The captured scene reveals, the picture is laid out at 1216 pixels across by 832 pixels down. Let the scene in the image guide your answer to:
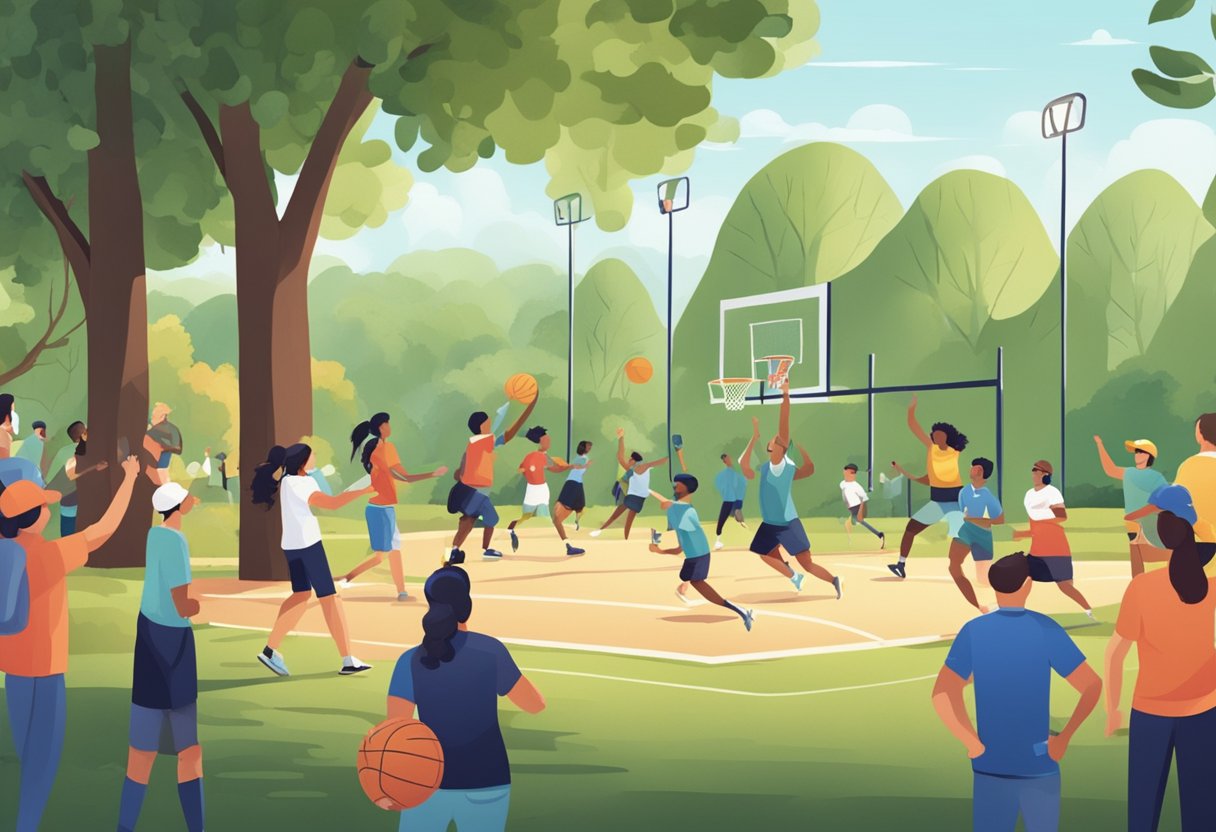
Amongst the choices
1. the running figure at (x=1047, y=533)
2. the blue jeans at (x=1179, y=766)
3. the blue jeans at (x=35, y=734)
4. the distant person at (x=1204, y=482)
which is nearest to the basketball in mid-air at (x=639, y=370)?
the running figure at (x=1047, y=533)

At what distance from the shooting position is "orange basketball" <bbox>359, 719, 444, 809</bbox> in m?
5.01

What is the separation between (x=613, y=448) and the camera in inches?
2281

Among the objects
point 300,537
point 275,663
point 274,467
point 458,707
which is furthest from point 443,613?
point 275,663

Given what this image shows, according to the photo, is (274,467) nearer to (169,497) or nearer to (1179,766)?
(169,497)

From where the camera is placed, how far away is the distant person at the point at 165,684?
6945 mm

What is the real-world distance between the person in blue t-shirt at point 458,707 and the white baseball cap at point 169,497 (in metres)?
2.47

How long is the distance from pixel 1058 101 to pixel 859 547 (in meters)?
10.4

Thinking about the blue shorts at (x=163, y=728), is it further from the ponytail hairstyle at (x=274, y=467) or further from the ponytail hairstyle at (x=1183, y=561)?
the ponytail hairstyle at (x=1183, y=561)

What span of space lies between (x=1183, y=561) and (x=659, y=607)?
10980 millimetres

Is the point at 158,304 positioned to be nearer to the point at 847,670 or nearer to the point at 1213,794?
the point at 847,670

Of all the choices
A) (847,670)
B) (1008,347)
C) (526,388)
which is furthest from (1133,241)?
(847,670)

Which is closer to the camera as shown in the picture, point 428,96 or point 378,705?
point 378,705

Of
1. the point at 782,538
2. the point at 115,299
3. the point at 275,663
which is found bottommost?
the point at 275,663

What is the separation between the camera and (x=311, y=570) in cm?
1141
